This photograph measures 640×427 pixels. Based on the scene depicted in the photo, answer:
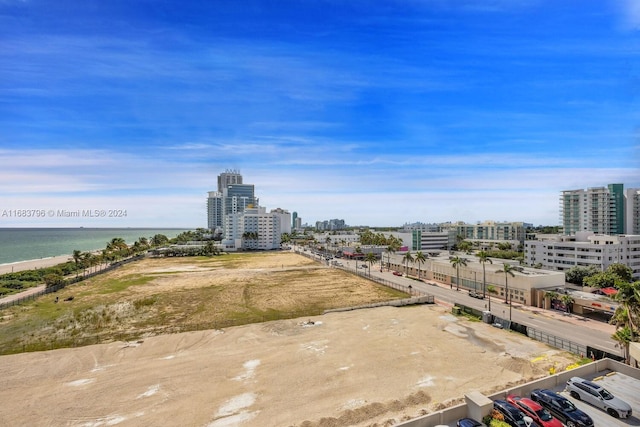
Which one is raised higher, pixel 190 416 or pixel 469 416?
Result: pixel 469 416

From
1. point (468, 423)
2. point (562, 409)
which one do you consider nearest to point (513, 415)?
point (468, 423)

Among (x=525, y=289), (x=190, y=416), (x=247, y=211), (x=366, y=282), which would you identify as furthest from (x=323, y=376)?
(x=247, y=211)

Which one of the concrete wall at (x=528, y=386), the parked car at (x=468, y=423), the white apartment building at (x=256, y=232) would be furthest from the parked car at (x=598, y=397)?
the white apartment building at (x=256, y=232)

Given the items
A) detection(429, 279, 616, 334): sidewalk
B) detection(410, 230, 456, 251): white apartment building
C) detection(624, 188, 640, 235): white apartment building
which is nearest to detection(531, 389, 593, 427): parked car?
detection(429, 279, 616, 334): sidewalk

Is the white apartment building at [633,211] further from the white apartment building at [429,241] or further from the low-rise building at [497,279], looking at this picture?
the low-rise building at [497,279]

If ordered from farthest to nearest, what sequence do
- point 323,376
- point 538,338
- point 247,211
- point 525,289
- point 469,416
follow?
point 247,211
point 525,289
point 538,338
point 323,376
point 469,416

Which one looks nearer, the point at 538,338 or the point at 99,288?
the point at 538,338

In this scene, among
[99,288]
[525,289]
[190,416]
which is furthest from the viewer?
[99,288]

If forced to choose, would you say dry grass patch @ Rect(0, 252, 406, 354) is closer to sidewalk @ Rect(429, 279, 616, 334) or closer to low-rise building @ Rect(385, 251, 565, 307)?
low-rise building @ Rect(385, 251, 565, 307)

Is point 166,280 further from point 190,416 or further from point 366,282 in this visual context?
point 190,416
